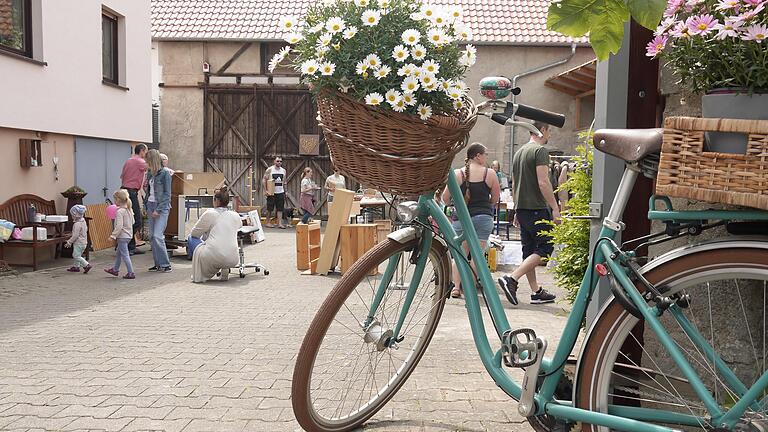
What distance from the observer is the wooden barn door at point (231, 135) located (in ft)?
74.8

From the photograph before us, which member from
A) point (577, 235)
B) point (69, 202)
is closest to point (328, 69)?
point (577, 235)

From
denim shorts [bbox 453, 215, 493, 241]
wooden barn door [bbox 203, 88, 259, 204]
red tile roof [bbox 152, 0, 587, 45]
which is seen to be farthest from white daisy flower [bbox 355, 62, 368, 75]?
wooden barn door [bbox 203, 88, 259, 204]

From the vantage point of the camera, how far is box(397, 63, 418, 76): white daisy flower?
9.23 ft

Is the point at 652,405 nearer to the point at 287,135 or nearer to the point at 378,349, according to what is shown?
the point at 378,349

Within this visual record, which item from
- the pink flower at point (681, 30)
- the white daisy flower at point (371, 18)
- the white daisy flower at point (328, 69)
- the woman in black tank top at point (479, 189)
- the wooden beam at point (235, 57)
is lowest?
the woman in black tank top at point (479, 189)

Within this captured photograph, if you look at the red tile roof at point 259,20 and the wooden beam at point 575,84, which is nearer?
the wooden beam at point 575,84

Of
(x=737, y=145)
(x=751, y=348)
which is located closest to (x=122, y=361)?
(x=751, y=348)

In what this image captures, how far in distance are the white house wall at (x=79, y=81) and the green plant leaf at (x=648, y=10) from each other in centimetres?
1055

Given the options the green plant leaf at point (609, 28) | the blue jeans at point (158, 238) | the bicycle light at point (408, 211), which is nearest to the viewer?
the green plant leaf at point (609, 28)

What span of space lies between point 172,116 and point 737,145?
73.6 feet

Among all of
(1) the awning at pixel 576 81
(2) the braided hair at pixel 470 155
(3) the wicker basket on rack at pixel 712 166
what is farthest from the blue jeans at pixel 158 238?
(3) the wicker basket on rack at pixel 712 166

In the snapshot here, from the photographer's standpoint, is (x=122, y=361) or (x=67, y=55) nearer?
(x=122, y=361)

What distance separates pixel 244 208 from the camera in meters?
17.3

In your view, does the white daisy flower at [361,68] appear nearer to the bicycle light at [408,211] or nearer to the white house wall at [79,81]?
the bicycle light at [408,211]
